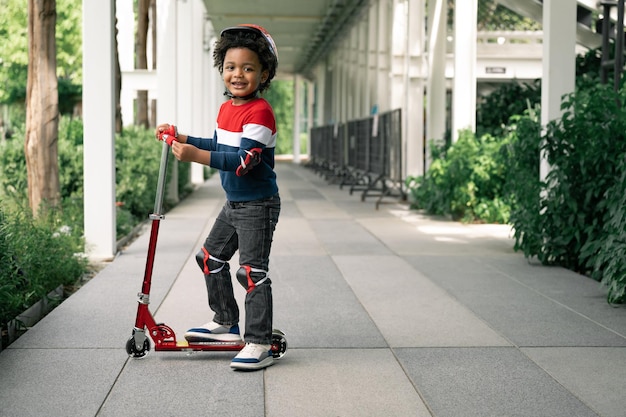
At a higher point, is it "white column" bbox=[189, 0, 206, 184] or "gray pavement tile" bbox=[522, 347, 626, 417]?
"white column" bbox=[189, 0, 206, 184]

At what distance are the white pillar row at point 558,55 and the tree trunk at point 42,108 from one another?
485 cm

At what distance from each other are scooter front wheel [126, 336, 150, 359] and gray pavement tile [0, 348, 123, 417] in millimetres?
61

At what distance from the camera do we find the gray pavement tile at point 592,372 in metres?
4.07

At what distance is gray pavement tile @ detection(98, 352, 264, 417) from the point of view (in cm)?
390

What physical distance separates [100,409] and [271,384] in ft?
2.60

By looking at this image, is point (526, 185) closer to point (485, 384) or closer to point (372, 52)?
point (485, 384)

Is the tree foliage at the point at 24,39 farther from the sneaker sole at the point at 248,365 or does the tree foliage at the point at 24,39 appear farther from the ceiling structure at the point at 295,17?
the sneaker sole at the point at 248,365

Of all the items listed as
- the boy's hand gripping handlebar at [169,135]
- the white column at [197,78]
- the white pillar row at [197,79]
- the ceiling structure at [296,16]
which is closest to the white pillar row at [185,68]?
the white pillar row at [197,79]

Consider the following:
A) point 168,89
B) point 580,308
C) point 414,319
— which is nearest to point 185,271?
point 414,319

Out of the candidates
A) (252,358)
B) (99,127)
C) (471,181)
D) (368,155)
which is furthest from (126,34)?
(252,358)

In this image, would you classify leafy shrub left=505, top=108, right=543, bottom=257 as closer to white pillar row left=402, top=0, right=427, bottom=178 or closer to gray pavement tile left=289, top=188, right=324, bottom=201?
white pillar row left=402, top=0, right=427, bottom=178

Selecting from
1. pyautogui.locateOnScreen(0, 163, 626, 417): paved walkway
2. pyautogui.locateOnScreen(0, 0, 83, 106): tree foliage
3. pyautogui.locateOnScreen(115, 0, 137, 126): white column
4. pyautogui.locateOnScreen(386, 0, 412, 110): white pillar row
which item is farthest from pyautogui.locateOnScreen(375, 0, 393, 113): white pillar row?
pyautogui.locateOnScreen(0, 0, 83, 106): tree foliage

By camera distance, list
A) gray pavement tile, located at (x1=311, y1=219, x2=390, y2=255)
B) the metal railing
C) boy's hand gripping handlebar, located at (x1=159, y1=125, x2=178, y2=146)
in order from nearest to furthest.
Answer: boy's hand gripping handlebar, located at (x1=159, y1=125, x2=178, y2=146) → gray pavement tile, located at (x1=311, y1=219, x2=390, y2=255) → the metal railing

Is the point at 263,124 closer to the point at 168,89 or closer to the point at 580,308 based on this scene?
the point at 580,308
